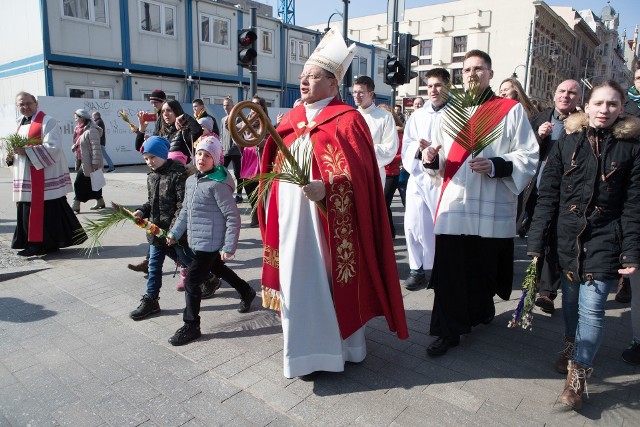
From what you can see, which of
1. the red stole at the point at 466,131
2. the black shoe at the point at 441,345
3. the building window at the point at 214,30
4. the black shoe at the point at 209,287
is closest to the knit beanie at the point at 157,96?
the black shoe at the point at 209,287

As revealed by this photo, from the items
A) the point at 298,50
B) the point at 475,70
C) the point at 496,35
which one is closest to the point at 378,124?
the point at 475,70

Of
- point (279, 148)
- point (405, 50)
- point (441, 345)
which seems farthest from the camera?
point (405, 50)

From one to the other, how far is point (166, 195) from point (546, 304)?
3.55 m

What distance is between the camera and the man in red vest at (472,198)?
3.35m

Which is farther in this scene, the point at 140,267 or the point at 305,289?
the point at 140,267

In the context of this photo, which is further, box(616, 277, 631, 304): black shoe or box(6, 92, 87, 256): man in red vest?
box(6, 92, 87, 256): man in red vest

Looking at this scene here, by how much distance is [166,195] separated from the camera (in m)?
4.25

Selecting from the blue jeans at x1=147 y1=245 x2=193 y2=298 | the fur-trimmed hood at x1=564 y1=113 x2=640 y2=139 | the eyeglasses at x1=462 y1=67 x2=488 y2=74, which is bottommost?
the blue jeans at x1=147 y1=245 x2=193 y2=298

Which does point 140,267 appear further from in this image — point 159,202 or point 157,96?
point 157,96

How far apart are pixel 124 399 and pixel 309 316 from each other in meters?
1.24

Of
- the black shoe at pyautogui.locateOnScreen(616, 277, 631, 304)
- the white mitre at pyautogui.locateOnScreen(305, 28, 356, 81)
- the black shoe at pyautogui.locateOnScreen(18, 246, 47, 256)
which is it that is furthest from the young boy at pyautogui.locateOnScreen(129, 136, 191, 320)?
the black shoe at pyautogui.locateOnScreen(616, 277, 631, 304)

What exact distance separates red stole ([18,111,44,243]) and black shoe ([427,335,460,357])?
16.4 feet

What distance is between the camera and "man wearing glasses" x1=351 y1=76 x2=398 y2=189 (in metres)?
5.19

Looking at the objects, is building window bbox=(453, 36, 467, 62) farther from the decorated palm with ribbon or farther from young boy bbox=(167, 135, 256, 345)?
the decorated palm with ribbon
